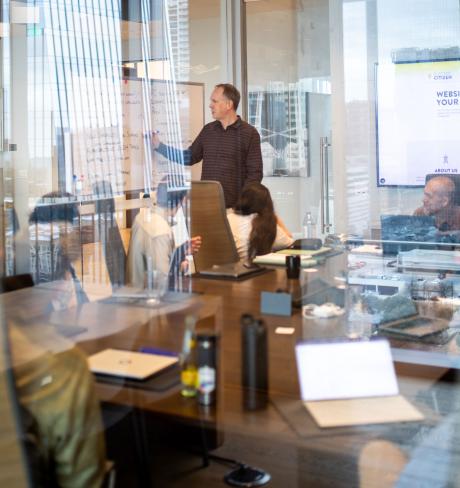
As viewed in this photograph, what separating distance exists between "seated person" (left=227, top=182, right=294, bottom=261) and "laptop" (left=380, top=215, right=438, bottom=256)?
2.10 metres

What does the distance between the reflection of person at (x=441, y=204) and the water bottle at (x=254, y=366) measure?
305 centimetres

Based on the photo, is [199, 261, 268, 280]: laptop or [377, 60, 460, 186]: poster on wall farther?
[377, 60, 460, 186]: poster on wall

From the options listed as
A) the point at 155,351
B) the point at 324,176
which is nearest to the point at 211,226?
the point at 155,351

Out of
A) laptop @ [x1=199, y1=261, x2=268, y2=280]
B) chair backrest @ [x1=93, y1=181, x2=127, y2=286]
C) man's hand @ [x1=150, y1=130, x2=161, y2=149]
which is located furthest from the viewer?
man's hand @ [x1=150, y1=130, x2=161, y2=149]

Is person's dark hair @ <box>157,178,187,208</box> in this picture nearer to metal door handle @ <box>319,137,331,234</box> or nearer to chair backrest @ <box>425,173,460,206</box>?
metal door handle @ <box>319,137,331,234</box>

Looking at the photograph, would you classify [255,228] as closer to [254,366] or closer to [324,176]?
[254,366]

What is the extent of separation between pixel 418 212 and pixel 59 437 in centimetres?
363

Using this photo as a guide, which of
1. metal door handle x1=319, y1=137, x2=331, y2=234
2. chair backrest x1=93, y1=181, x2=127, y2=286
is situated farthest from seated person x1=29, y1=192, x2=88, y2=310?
metal door handle x1=319, y1=137, x2=331, y2=234

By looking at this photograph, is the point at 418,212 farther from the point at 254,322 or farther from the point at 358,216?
the point at 254,322

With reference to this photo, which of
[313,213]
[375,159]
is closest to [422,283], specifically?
[313,213]

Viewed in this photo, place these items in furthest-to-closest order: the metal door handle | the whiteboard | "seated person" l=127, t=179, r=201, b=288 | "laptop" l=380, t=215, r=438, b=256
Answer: the metal door handle
"laptop" l=380, t=215, r=438, b=256
the whiteboard
"seated person" l=127, t=179, r=201, b=288

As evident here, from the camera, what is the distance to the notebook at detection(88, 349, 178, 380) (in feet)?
5.66

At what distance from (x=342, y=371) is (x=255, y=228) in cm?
78

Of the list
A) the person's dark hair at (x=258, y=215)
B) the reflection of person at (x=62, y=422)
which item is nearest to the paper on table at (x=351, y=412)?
the reflection of person at (x=62, y=422)
